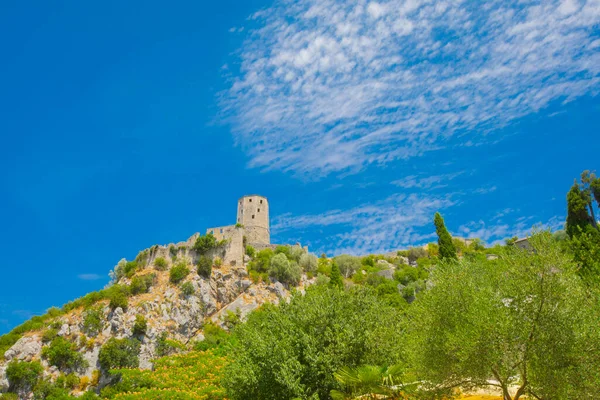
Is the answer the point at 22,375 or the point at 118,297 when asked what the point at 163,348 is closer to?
the point at 118,297

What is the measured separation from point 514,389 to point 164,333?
42711 mm

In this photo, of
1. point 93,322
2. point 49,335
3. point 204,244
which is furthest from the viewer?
point 204,244

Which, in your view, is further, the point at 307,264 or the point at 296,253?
the point at 296,253

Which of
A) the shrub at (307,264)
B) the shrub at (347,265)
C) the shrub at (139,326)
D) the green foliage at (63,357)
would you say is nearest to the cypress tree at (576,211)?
the shrub at (347,265)

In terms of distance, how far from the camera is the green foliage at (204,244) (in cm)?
6094

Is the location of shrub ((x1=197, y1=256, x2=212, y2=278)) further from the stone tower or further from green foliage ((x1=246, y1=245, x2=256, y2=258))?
the stone tower

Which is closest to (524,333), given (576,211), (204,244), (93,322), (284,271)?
(576,211)

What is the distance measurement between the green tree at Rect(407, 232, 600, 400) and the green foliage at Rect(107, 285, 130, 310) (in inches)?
1836

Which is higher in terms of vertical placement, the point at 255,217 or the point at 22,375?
the point at 255,217

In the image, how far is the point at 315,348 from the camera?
18438 millimetres

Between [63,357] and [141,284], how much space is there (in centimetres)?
1165

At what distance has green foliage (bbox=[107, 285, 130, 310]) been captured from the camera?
52.7 m

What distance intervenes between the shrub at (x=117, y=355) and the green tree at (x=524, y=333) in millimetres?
41889

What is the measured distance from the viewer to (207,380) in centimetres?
2448
